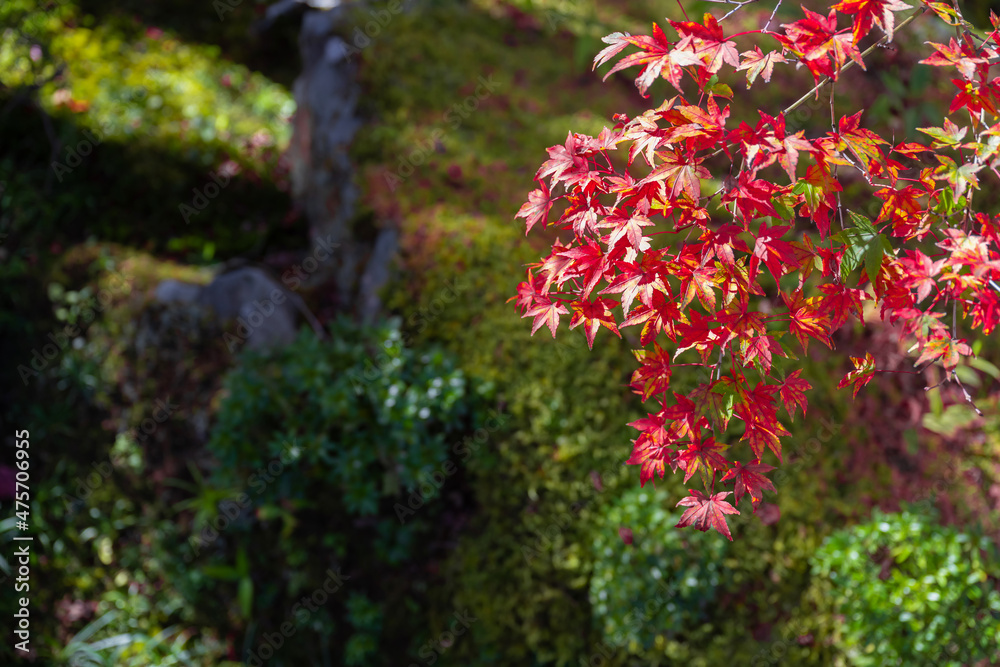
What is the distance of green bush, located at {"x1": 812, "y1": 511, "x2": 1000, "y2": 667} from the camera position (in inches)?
92.8

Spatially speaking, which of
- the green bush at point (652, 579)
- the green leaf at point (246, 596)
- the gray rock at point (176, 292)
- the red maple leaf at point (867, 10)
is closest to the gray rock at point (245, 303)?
the gray rock at point (176, 292)

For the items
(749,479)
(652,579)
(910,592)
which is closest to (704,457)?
(749,479)

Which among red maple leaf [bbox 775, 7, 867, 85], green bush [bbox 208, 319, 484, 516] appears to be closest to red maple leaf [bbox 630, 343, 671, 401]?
red maple leaf [bbox 775, 7, 867, 85]

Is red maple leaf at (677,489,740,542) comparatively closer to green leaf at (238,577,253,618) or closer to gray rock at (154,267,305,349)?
green leaf at (238,577,253,618)

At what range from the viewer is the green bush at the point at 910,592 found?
2.36 metres

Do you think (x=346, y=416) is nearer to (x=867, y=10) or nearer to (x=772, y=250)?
(x=772, y=250)

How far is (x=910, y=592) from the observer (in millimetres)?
2441

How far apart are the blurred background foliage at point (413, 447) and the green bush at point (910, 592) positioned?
1 centimetres

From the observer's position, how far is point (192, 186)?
4.72 metres

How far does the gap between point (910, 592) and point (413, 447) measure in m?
1.95

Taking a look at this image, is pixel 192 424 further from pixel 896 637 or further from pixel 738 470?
pixel 896 637

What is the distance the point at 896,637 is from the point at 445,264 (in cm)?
243

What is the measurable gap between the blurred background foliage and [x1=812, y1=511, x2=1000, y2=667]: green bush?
1cm

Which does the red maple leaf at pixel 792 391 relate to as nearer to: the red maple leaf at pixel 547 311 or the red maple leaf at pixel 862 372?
the red maple leaf at pixel 862 372
